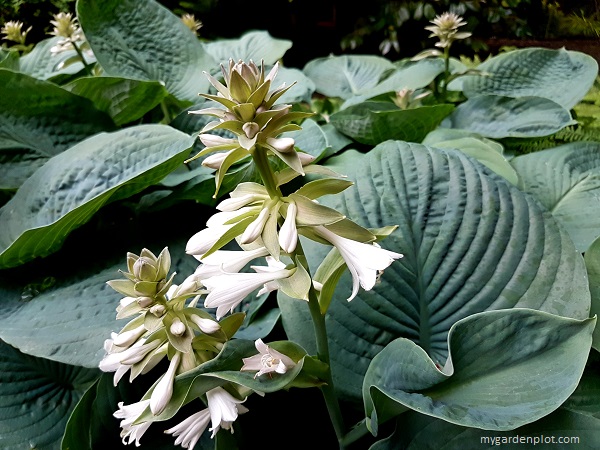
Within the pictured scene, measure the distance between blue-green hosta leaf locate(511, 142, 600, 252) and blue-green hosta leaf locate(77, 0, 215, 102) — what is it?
0.76m

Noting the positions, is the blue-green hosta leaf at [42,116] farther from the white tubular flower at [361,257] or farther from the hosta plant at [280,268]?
the white tubular flower at [361,257]

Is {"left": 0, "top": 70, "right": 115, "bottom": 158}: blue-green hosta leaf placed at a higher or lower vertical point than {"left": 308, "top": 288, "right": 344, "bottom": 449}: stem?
higher

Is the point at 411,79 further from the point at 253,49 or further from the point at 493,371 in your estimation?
the point at 493,371

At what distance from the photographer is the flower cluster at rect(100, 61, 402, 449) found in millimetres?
385

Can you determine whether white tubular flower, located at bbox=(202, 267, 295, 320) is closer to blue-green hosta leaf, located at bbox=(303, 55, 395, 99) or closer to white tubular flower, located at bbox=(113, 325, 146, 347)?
white tubular flower, located at bbox=(113, 325, 146, 347)

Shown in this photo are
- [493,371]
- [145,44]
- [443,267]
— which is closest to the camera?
[493,371]

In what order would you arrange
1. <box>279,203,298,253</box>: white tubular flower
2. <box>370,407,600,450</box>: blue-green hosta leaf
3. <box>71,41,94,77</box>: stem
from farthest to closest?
<box>71,41,94,77</box>: stem → <box>370,407,600,450</box>: blue-green hosta leaf → <box>279,203,298,253</box>: white tubular flower

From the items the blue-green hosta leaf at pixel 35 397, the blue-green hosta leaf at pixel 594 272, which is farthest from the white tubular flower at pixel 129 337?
the blue-green hosta leaf at pixel 594 272

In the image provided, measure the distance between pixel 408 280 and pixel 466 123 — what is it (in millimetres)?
690

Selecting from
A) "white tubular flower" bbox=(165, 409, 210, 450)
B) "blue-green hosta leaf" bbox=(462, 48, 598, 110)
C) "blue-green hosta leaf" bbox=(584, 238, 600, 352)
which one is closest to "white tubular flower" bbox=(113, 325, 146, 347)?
"white tubular flower" bbox=(165, 409, 210, 450)

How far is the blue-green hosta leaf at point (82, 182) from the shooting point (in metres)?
0.72

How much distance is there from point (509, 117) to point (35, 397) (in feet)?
3.61

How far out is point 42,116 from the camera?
3.13 ft

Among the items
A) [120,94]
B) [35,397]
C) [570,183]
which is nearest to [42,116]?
[120,94]
